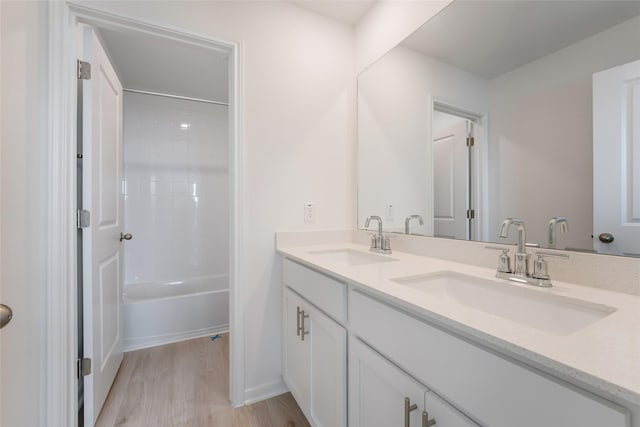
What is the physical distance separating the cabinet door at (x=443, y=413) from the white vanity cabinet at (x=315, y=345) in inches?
14.4

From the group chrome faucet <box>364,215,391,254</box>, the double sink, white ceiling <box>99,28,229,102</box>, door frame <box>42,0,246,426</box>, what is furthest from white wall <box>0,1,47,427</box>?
chrome faucet <box>364,215,391,254</box>

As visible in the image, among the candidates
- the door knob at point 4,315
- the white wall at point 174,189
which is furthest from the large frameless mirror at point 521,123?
the white wall at point 174,189

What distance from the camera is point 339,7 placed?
1.70m

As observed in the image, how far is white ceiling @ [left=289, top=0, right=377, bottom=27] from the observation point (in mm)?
1660

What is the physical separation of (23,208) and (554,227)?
1.81 meters

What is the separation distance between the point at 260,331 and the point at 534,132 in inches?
62.0

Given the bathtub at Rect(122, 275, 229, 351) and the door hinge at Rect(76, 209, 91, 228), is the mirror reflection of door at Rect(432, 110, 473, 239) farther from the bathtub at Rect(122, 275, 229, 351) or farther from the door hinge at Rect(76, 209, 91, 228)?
the bathtub at Rect(122, 275, 229, 351)

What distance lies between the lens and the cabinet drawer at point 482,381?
0.42m

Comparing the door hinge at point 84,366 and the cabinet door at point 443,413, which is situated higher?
the cabinet door at point 443,413

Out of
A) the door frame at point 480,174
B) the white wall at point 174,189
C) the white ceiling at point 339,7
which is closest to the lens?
the door frame at point 480,174

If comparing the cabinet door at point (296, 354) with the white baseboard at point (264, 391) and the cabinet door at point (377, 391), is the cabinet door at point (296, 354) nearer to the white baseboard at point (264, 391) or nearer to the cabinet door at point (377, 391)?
the white baseboard at point (264, 391)

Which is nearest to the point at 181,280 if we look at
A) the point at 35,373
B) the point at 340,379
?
the point at 35,373

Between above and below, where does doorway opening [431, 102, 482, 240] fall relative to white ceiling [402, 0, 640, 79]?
below

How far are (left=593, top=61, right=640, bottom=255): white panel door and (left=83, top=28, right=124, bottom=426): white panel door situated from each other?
6.56ft
